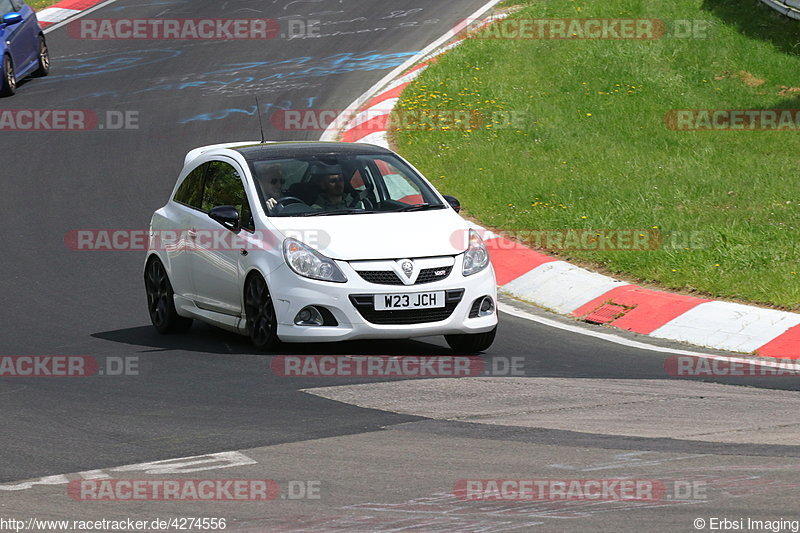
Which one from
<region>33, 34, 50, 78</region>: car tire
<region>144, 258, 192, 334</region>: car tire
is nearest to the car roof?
<region>144, 258, 192, 334</region>: car tire

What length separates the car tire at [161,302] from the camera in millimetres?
12016

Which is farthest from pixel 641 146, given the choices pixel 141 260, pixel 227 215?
pixel 227 215

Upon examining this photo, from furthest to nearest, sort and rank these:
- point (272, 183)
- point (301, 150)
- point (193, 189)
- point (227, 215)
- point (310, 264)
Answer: point (193, 189), point (301, 150), point (272, 183), point (227, 215), point (310, 264)

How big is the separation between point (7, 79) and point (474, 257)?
13711 mm

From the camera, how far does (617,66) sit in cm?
2192

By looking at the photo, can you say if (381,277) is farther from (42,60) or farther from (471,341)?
(42,60)

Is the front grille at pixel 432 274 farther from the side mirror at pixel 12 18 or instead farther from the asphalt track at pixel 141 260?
the side mirror at pixel 12 18

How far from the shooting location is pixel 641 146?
728 inches

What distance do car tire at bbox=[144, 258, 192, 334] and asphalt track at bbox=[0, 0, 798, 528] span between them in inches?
6.0

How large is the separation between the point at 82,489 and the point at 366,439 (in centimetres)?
169

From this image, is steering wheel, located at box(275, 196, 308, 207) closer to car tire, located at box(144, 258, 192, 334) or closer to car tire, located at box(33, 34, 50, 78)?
car tire, located at box(144, 258, 192, 334)

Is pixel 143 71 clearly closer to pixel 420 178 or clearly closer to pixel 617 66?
pixel 617 66

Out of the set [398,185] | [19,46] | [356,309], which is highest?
[19,46]

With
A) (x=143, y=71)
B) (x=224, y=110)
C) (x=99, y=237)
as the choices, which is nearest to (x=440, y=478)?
→ (x=99, y=237)
